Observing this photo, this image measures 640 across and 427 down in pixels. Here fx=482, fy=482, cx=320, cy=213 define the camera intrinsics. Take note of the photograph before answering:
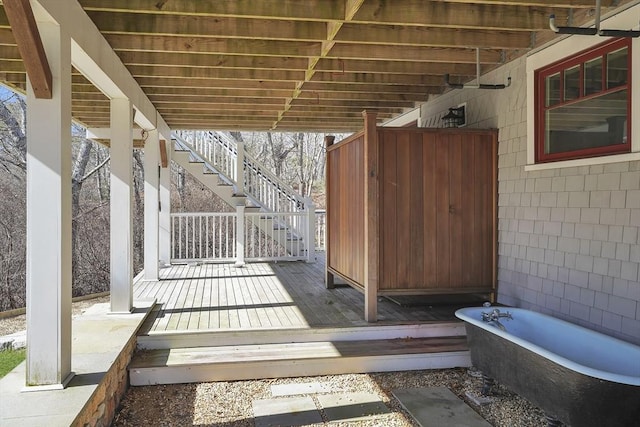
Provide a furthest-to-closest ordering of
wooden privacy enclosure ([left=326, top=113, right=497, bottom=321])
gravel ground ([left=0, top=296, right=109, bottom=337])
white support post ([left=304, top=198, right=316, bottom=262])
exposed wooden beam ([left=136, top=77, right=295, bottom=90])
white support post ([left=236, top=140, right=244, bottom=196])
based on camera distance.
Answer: white support post ([left=236, top=140, right=244, bottom=196]) → white support post ([left=304, top=198, right=316, bottom=262]) → gravel ground ([left=0, top=296, right=109, bottom=337]) → exposed wooden beam ([left=136, top=77, right=295, bottom=90]) → wooden privacy enclosure ([left=326, top=113, right=497, bottom=321])

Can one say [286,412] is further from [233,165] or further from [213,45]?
[233,165]

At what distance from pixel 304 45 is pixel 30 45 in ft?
8.24

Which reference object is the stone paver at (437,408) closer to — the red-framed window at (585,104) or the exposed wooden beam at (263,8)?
the red-framed window at (585,104)

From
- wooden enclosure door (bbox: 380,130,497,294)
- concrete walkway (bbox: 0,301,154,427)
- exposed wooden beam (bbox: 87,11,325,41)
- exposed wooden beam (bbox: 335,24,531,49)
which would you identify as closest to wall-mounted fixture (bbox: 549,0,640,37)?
exposed wooden beam (bbox: 335,24,531,49)

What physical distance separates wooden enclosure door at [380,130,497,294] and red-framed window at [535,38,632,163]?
750 millimetres

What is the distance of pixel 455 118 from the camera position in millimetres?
5910

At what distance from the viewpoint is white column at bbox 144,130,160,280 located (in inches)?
278

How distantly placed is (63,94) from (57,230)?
823 millimetres

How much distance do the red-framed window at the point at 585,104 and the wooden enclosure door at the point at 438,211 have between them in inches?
29.5

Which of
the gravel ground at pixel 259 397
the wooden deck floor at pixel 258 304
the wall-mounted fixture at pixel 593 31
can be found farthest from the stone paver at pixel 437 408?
the wall-mounted fixture at pixel 593 31

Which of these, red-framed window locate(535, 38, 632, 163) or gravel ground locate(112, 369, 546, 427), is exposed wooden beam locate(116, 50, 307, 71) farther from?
gravel ground locate(112, 369, 546, 427)

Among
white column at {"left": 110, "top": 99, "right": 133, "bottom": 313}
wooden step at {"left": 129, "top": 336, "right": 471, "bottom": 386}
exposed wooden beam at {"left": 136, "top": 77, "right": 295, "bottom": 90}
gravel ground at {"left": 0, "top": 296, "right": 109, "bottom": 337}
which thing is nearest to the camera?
wooden step at {"left": 129, "top": 336, "right": 471, "bottom": 386}

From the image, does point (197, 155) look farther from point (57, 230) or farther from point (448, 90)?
point (57, 230)

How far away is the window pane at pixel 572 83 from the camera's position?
4.13 m
